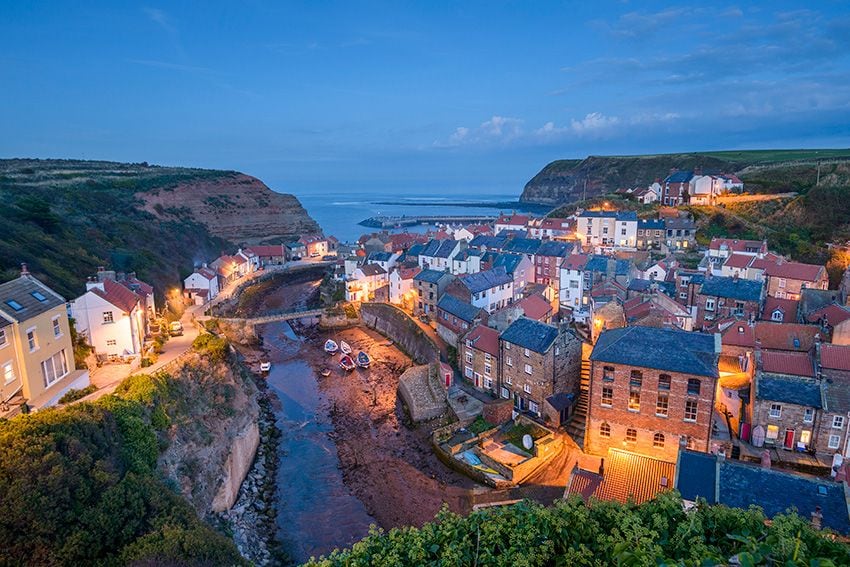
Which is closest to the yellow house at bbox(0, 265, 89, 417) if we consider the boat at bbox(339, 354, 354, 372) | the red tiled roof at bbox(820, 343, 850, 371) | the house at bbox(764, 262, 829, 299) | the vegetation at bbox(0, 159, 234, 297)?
the vegetation at bbox(0, 159, 234, 297)

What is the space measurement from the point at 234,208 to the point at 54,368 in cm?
8440

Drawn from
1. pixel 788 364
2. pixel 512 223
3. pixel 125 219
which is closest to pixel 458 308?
pixel 788 364

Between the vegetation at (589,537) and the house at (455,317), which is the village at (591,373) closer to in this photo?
the house at (455,317)

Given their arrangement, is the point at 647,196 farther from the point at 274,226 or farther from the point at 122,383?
the point at 122,383

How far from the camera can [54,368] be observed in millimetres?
23922

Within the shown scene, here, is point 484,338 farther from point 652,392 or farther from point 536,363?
point 652,392

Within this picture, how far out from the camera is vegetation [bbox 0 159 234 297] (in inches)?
1553

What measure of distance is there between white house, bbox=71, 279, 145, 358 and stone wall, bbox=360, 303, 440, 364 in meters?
21.4

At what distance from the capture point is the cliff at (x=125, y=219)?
4147cm

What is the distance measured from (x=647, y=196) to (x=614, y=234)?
89.8ft

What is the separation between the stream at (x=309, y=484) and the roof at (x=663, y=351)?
49.7 ft

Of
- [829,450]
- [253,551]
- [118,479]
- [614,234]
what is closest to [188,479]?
[253,551]

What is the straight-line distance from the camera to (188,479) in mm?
22062

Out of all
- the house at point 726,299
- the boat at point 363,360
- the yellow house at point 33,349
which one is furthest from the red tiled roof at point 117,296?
the house at point 726,299
